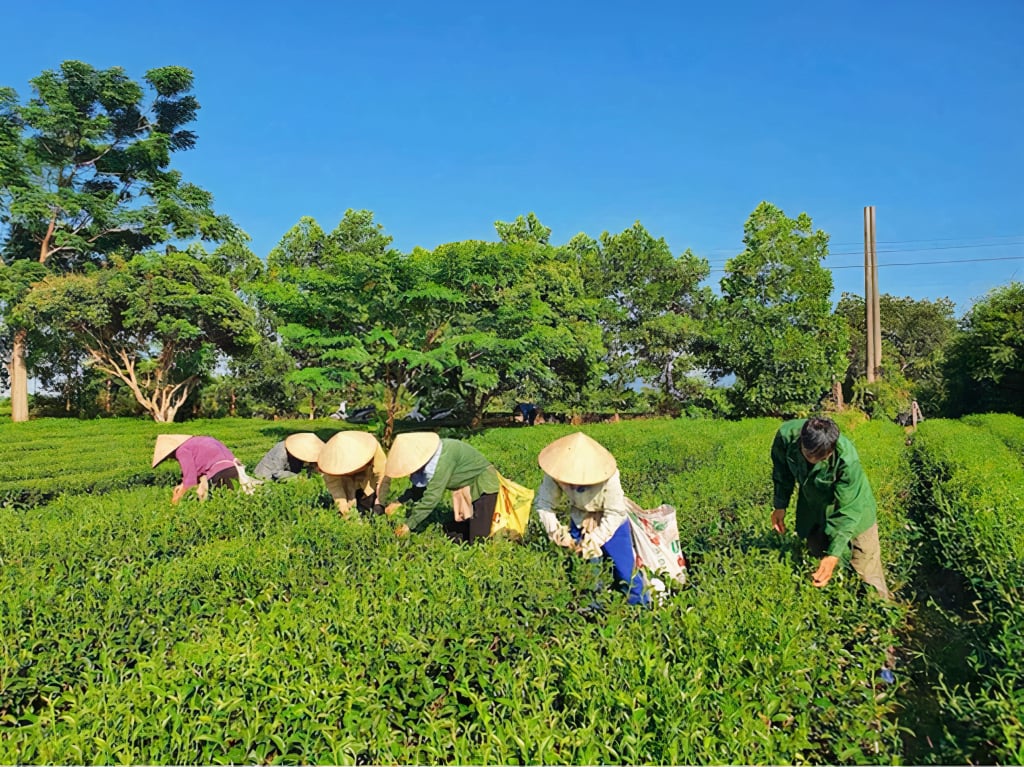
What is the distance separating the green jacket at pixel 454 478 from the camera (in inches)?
185

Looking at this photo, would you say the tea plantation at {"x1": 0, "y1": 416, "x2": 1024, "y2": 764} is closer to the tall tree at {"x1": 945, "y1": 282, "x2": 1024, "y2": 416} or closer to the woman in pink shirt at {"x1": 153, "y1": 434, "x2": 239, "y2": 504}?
the woman in pink shirt at {"x1": 153, "y1": 434, "x2": 239, "y2": 504}

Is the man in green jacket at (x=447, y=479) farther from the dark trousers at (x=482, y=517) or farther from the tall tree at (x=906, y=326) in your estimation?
the tall tree at (x=906, y=326)

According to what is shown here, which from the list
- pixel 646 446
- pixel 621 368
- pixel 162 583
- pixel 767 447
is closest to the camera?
pixel 162 583

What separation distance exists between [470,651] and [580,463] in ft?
4.67

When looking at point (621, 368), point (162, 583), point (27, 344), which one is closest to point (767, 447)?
point (162, 583)

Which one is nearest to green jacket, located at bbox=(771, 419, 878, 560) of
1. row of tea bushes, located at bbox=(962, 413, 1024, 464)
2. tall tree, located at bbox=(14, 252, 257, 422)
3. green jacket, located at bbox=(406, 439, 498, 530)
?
green jacket, located at bbox=(406, 439, 498, 530)

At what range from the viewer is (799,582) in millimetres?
3469

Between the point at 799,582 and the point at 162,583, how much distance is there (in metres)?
3.59

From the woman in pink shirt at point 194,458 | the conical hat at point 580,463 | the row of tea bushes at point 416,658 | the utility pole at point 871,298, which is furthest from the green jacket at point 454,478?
the utility pole at point 871,298

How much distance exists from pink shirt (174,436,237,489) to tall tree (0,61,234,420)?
24014 millimetres

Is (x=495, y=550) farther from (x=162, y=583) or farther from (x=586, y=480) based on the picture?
(x=162, y=583)

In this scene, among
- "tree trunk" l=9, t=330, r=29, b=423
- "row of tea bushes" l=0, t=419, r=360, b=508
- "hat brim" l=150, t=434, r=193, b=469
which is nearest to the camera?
"hat brim" l=150, t=434, r=193, b=469

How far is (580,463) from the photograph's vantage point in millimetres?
3961

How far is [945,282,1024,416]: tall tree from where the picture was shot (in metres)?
24.1
